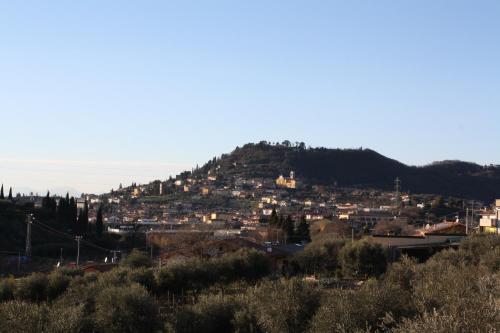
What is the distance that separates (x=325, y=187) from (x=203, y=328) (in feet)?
526

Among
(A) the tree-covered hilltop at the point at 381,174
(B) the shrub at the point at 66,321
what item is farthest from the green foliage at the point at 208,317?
(A) the tree-covered hilltop at the point at 381,174

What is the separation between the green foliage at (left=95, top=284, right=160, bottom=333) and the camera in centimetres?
1942

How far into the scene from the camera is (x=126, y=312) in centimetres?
2003

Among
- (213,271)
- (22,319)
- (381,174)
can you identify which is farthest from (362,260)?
(381,174)

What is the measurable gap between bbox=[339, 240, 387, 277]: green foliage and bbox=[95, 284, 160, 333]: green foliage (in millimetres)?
22209

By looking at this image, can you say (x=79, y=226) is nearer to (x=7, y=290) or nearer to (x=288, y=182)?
(x=7, y=290)

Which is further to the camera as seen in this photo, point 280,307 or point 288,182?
point 288,182

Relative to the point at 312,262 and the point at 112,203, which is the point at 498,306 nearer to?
the point at 312,262

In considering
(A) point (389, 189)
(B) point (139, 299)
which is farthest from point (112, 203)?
(B) point (139, 299)

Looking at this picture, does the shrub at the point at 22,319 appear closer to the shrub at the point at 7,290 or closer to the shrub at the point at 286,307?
the shrub at the point at 286,307

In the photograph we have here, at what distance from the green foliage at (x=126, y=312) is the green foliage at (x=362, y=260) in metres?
22.2

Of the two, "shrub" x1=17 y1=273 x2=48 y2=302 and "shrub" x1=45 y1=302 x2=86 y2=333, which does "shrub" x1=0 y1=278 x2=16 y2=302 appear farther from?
"shrub" x1=45 y1=302 x2=86 y2=333

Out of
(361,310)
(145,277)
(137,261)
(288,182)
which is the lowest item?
(137,261)

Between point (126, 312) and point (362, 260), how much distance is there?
2400cm
